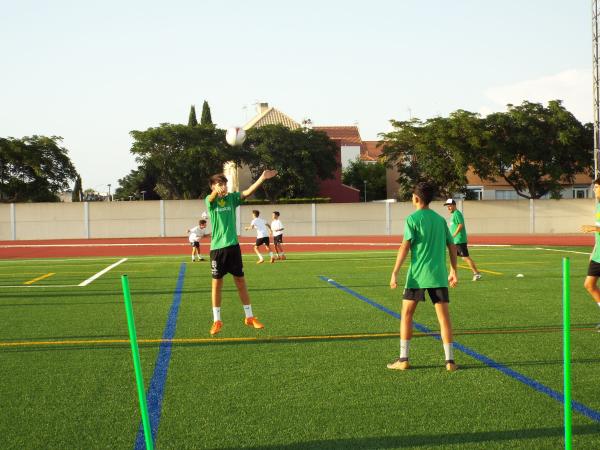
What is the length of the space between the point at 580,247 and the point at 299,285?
19.3 metres

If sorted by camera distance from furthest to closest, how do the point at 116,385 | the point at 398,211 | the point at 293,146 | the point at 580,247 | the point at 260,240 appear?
the point at 293,146 → the point at 398,211 → the point at 580,247 → the point at 260,240 → the point at 116,385

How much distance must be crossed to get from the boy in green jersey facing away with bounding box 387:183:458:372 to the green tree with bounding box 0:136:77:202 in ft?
179

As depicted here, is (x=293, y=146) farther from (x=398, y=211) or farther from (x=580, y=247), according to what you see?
(x=580, y=247)

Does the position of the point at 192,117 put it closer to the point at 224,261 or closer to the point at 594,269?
the point at 224,261

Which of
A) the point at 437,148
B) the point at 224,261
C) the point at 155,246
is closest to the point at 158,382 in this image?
the point at 224,261

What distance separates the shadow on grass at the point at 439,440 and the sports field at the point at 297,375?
0.01 metres

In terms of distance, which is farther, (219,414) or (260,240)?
(260,240)

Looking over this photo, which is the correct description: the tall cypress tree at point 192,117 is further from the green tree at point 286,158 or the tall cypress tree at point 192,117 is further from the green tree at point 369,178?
the green tree at point 286,158

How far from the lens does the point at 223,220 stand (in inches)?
366

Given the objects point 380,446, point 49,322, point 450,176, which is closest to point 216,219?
point 49,322

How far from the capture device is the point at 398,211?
44.1 meters

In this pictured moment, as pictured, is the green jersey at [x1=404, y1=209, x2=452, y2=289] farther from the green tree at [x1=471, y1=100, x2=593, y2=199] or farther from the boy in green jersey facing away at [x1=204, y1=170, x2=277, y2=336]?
the green tree at [x1=471, y1=100, x2=593, y2=199]

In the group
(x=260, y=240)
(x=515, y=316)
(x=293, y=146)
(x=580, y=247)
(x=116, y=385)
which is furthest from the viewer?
(x=293, y=146)

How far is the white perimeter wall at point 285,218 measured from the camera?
1734 inches
